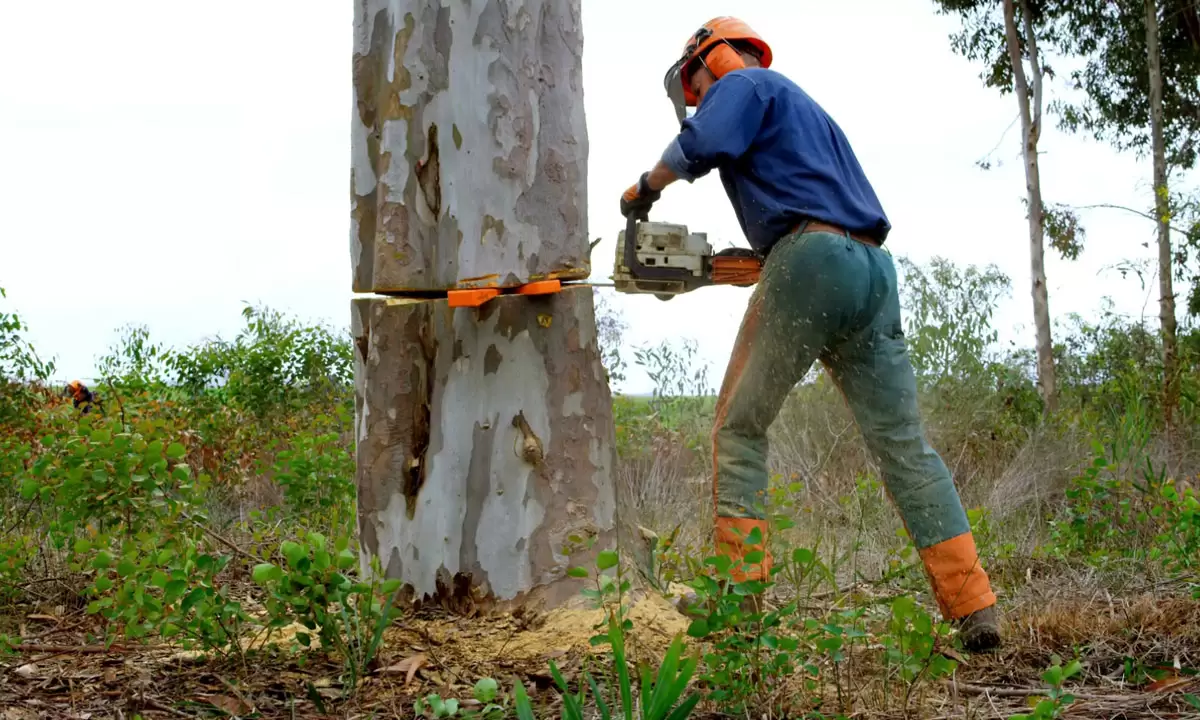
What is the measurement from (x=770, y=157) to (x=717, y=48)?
520 mm

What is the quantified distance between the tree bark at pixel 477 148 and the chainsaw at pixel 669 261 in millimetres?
318

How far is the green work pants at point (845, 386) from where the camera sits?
3.85 m

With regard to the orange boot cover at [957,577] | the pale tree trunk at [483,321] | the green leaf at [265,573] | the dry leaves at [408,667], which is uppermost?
the pale tree trunk at [483,321]

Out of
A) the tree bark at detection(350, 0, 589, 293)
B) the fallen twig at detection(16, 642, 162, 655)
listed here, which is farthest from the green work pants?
the fallen twig at detection(16, 642, 162, 655)

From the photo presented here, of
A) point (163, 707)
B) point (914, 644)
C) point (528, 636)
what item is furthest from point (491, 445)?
point (914, 644)

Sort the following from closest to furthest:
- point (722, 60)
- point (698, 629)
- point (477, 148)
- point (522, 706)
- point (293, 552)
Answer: point (522, 706) → point (698, 629) → point (293, 552) → point (477, 148) → point (722, 60)

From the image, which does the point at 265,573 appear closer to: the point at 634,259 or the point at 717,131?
the point at 634,259

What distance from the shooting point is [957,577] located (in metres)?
3.94

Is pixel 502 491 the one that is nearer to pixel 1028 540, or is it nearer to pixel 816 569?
pixel 816 569

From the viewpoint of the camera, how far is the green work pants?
385cm

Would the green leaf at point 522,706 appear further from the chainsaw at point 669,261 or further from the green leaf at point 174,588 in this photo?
the chainsaw at point 669,261

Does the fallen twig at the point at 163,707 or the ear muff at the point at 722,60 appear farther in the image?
the ear muff at the point at 722,60

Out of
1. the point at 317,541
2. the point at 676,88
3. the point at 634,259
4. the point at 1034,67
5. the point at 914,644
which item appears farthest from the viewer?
the point at 1034,67

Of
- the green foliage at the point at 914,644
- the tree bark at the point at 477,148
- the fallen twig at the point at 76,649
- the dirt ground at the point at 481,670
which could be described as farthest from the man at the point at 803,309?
the fallen twig at the point at 76,649
